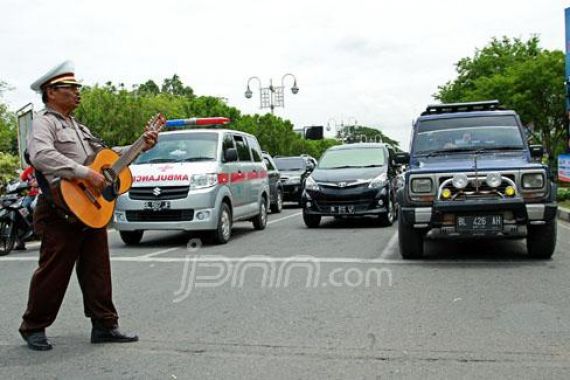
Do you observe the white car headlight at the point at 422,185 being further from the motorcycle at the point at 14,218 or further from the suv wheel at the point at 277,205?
the suv wheel at the point at 277,205

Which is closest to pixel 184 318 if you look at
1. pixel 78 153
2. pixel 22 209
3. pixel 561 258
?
pixel 78 153

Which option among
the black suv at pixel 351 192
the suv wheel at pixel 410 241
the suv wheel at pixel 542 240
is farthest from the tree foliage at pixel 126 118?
the suv wheel at pixel 542 240

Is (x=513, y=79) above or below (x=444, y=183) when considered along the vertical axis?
above

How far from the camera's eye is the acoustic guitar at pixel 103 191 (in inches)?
181

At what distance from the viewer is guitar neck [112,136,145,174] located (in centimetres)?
498

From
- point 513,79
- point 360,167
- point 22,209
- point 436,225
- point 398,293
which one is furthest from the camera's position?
point 513,79

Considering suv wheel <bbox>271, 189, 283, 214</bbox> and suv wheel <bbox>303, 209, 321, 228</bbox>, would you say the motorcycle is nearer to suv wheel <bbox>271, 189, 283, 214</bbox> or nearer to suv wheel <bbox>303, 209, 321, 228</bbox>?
suv wheel <bbox>303, 209, 321, 228</bbox>

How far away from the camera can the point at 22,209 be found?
10.9 metres

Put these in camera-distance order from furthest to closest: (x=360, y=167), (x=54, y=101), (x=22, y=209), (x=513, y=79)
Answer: (x=513, y=79), (x=360, y=167), (x=22, y=209), (x=54, y=101)

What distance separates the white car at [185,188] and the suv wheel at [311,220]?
2.08 meters

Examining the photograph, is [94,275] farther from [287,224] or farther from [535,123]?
[535,123]

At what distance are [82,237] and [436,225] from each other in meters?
4.67

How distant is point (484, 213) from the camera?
8.11m

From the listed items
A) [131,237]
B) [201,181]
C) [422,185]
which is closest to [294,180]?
[131,237]
